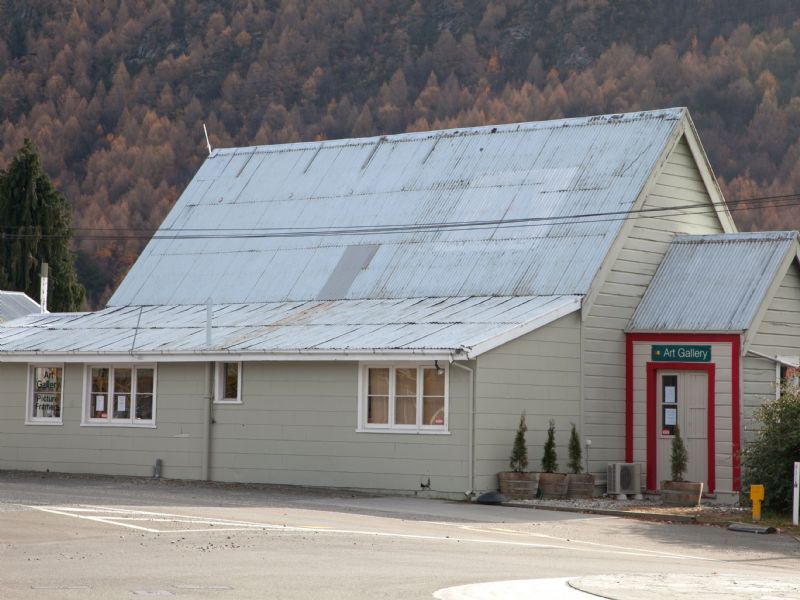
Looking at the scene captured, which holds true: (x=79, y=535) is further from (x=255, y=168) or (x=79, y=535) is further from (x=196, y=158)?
(x=196, y=158)

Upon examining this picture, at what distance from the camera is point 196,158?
10188cm

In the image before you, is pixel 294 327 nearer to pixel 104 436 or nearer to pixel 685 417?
pixel 104 436

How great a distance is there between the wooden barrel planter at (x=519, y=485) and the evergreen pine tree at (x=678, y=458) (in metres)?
2.56

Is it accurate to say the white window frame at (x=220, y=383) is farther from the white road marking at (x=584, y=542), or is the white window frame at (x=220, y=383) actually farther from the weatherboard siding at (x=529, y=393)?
the white road marking at (x=584, y=542)

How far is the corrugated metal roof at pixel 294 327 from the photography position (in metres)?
27.8

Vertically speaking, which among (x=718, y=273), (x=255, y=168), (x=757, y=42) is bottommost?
(x=718, y=273)

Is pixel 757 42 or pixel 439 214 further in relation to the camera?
pixel 757 42

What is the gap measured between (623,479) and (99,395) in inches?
451

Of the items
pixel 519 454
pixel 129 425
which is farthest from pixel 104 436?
pixel 519 454

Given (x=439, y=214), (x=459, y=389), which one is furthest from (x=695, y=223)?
(x=459, y=389)

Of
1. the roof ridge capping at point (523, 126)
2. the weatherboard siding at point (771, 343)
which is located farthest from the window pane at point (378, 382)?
the roof ridge capping at point (523, 126)

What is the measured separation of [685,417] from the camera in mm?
29734

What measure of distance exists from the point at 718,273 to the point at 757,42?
6652cm

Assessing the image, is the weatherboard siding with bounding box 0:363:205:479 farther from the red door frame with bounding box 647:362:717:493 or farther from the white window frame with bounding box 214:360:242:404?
the red door frame with bounding box 647:362:717:493
